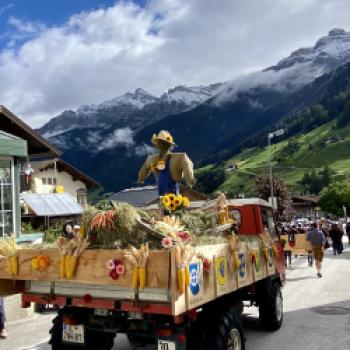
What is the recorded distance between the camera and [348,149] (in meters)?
156

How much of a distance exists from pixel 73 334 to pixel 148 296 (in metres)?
1.67

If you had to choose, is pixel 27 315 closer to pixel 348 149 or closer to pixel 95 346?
pixel 95 346

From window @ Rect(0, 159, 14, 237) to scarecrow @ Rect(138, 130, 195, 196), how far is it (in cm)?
577

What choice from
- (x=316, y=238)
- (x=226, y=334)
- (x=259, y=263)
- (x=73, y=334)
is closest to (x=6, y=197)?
(x=73, y=334)

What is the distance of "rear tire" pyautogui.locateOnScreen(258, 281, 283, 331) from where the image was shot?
28.0 feet

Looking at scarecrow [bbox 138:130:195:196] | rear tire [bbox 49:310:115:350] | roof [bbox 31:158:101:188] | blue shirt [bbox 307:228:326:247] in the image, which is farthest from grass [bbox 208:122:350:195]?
rear tire [bbox 49:310:115:350]

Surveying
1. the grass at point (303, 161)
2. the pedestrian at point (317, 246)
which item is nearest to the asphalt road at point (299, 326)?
the pedestrian at point (317, 246)

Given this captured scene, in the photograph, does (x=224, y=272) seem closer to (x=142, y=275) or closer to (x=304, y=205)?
(x=142, y=275)

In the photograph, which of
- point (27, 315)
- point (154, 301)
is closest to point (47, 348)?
point (27, 315)

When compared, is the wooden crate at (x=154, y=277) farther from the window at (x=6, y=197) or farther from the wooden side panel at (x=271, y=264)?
the window at (x=6, y=197)

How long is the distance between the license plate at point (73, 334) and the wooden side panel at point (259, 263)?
2.67 m

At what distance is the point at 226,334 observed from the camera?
237 inches

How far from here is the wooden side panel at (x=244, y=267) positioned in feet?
21.8

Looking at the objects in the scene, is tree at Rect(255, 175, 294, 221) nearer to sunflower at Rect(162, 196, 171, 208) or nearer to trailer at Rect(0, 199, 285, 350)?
Result: sunflower at Rect(162, 196, 171, 208)
